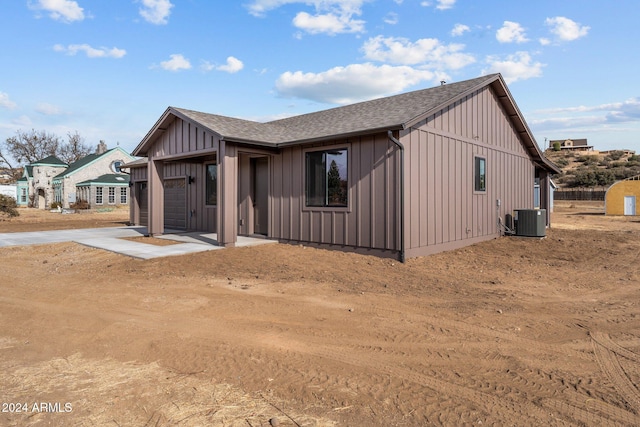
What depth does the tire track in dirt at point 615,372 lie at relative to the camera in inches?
123

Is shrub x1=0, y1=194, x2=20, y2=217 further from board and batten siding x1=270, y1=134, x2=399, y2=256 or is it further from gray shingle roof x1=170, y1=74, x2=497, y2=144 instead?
board and batten siding x1=270, y1=134, x2=399, y2=256

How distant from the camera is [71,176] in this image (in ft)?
125

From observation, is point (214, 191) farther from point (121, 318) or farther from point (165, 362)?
point (165, 362)

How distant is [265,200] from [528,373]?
1017 centimetres

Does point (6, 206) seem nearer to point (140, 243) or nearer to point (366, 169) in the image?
point (140, 243)

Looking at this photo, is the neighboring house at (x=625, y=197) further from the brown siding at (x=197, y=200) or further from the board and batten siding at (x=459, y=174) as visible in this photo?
the brown siding at (x=197, y=200)

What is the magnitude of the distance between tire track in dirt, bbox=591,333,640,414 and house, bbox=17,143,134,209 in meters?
39.4

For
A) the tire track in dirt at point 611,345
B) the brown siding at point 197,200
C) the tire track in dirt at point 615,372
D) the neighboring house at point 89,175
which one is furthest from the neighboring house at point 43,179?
the tire track in dirt at point 615,372

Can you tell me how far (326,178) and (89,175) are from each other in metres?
36.1

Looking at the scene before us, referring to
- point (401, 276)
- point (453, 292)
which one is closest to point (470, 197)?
point (401, 276)

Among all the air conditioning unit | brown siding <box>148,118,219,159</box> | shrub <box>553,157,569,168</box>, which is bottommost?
the air conditioning unit

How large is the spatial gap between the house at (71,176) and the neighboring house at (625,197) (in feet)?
136

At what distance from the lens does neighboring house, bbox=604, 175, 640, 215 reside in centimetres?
2925

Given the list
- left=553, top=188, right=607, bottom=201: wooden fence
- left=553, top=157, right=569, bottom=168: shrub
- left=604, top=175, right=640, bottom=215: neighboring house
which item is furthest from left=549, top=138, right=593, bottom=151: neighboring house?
left=604, top=175, right=640, bottom=215: neighboring house
